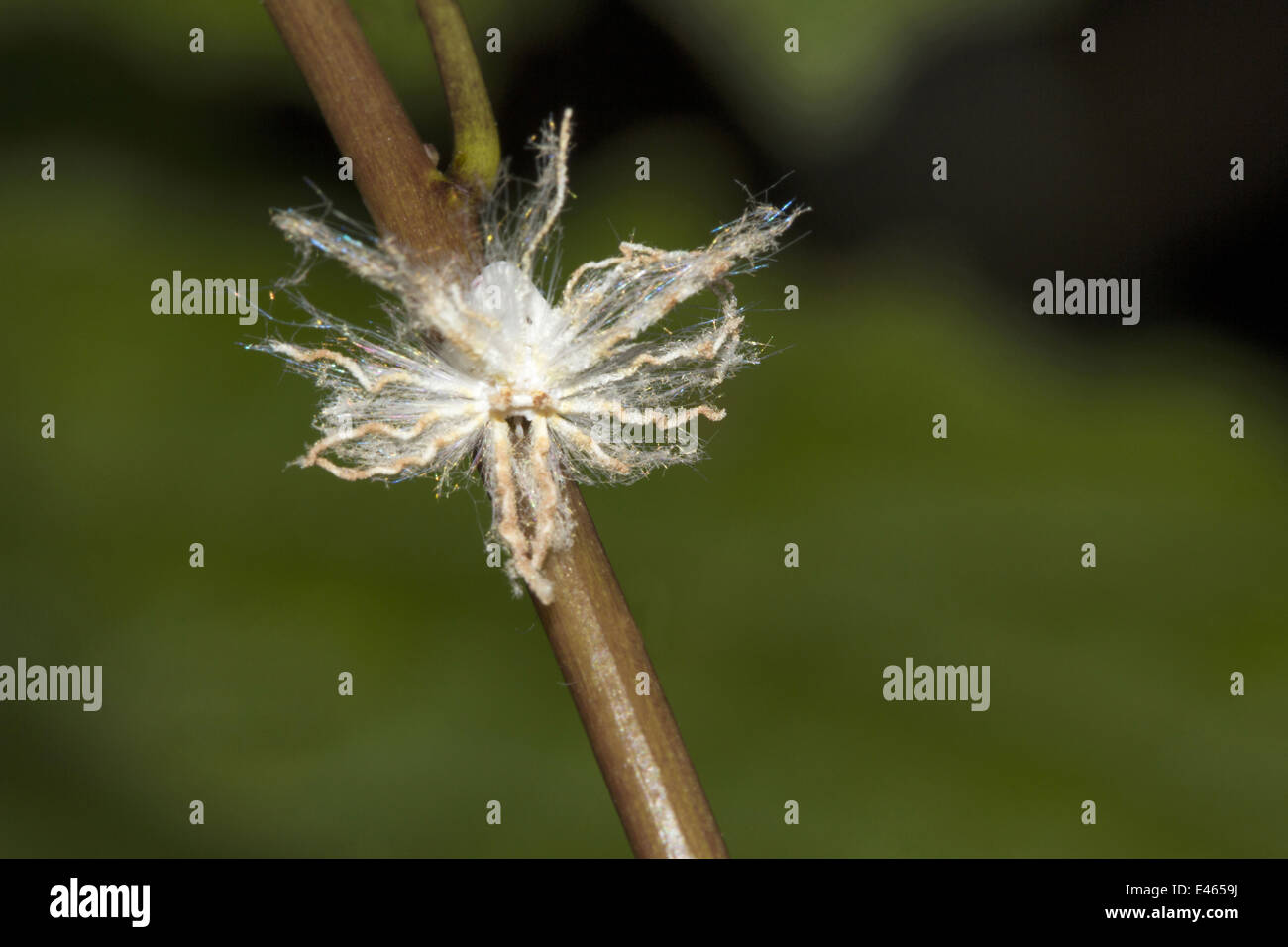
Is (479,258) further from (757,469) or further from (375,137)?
(757,469)

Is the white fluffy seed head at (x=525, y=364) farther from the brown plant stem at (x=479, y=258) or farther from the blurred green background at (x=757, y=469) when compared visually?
the blurred green background at (x=757, y=469)

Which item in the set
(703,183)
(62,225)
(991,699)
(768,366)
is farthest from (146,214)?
(991,699)

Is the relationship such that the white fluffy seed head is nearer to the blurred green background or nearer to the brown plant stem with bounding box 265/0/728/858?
the brown plant stem with bounding box 265/0/728/858

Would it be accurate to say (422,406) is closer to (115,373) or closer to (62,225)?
(115,373)

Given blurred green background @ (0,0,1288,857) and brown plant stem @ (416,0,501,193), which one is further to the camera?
blurred green background @ (0,0,1288,857)

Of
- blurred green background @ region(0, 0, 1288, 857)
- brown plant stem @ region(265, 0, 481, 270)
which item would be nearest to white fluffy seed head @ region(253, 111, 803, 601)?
brown plant stem @ region(265, 0, 481, 270)

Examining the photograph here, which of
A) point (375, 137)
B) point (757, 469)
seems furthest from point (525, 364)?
point (757, 469)
